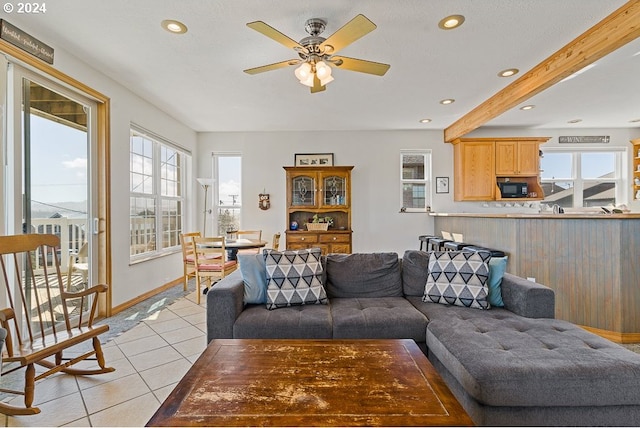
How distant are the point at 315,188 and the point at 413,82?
2.48 meters

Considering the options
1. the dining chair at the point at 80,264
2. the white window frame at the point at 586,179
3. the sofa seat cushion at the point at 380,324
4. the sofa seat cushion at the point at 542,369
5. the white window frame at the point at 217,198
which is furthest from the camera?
the white window frame at the point at 217,198

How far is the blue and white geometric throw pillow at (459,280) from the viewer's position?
2.31 m

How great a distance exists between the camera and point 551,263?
3.13 meters

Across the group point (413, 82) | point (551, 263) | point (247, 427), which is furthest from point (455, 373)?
point (413, 82)

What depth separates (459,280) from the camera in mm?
2375

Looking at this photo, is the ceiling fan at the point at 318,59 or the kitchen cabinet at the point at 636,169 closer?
the ceiling fan at the point at 318,59

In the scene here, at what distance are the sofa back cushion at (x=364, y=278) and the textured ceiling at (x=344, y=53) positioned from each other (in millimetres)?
1948

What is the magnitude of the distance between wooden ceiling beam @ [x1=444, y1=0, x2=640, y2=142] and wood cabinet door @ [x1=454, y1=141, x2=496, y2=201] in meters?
1.19

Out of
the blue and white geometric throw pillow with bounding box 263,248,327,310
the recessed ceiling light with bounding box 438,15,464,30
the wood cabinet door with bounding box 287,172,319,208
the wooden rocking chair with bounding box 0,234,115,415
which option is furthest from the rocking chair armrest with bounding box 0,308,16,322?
the wood cabinet door with bounding box 287,172,319,208

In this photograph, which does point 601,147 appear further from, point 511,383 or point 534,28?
point 511,383

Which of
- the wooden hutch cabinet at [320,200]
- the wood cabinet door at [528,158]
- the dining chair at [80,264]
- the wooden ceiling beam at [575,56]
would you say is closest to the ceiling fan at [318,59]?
the wooden ceiling beam at [575,56]

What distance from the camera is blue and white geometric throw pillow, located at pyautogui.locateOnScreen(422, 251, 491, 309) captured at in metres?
2.31

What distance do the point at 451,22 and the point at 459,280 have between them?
6.59 feet

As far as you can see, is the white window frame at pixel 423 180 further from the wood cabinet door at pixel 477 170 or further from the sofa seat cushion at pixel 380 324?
the sofa seat cushion at pixel 380 324
